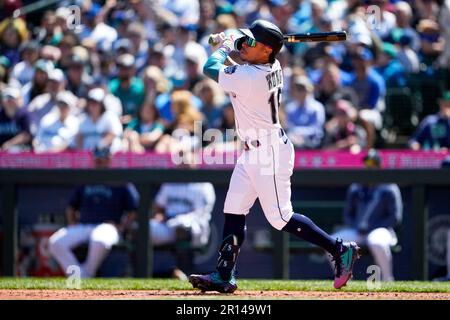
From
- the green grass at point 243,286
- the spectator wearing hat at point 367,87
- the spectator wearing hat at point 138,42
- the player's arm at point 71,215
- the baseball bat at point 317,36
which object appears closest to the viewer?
the baseball bat at point 317,36

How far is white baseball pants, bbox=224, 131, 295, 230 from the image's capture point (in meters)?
7.18

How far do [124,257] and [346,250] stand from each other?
3944 mm

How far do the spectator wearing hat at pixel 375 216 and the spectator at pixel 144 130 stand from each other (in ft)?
7.72

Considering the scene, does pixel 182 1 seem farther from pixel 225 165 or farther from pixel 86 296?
pixel 86 296

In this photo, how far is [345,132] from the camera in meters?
11.2

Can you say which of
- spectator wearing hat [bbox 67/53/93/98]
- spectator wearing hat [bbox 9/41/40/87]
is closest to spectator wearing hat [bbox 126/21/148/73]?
spectator wearing hat [bbox 67/53/93/98]

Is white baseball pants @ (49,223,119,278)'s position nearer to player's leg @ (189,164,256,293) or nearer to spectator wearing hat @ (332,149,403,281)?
spectator wearing hat @ (332,149,403,281)

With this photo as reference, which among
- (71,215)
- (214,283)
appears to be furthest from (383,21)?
(214,283)

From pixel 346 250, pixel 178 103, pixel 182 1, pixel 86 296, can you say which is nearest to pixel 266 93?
pixel 346 250

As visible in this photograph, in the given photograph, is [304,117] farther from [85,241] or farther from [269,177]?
[269,177]

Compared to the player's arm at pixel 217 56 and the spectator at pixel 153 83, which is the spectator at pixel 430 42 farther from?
the player's arm at pixel 217 56

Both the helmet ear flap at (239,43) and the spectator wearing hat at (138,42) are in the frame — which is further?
the spectator wearing hat at (138,42)

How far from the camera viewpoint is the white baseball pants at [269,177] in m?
7.18

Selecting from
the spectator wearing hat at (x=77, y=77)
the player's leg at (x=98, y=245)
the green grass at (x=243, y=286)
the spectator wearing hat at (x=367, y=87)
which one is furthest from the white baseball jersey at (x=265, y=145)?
the spectator wearing hat at (x=77, y=77)
